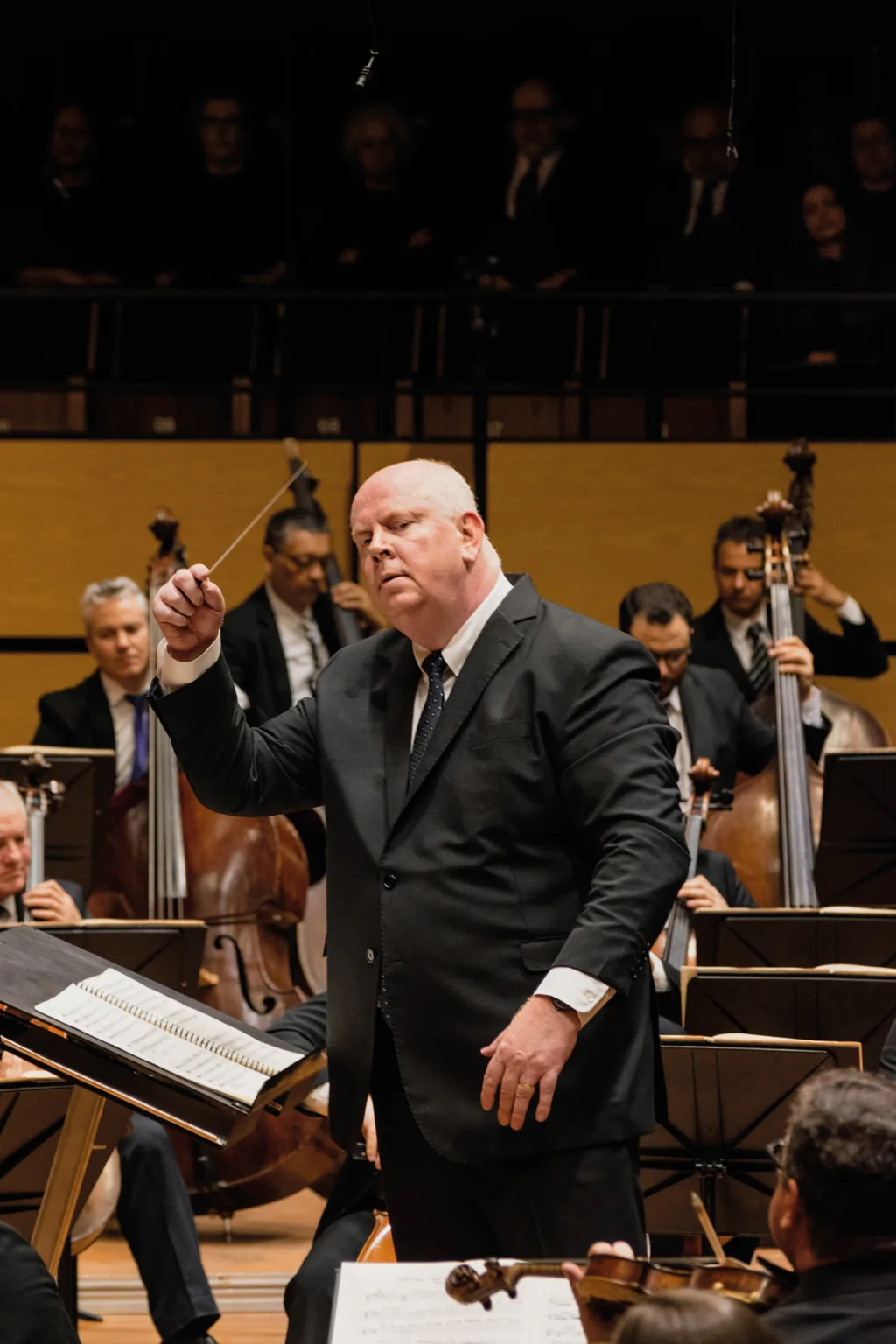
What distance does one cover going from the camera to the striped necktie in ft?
17.2

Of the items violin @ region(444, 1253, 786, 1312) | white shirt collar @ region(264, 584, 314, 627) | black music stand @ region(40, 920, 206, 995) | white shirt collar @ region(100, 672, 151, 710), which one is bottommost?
black music stand @ region(40, 920, 206, 995)

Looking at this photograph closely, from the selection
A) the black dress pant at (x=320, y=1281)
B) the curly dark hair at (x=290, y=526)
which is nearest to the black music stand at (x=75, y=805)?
the curly dark hair at (x=290, y=526)

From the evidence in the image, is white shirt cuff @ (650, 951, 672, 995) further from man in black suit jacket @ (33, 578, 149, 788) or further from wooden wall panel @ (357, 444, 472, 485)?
wooden wall panel @ (357, 444, 472, 485)

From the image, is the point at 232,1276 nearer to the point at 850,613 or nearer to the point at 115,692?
the point at 115,692

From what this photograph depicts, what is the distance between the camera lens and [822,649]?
17.2 ft

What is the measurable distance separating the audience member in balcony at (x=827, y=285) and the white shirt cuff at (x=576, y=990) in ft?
14.3

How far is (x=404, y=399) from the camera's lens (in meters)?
6.05

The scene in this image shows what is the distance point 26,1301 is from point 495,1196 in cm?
54

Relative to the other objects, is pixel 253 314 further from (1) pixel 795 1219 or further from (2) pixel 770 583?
(1) pixel 795 1219

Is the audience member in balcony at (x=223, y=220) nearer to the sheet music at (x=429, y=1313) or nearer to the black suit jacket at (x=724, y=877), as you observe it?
the black suit jacket at (x=724, y=877)

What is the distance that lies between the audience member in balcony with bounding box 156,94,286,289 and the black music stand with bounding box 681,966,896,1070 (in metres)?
3.95

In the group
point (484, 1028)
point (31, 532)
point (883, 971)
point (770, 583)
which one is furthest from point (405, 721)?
point (31, 532)

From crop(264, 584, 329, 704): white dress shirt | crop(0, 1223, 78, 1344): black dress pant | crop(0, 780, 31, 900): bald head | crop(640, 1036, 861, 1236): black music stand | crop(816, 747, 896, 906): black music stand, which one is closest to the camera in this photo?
crop(0, 1223, 78, 1344): black dress pant

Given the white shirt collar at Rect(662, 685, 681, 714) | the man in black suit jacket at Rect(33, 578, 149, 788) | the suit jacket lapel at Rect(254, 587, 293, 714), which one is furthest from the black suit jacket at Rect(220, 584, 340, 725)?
the white shirt collar at Rect(662, 685, 681, 714)
